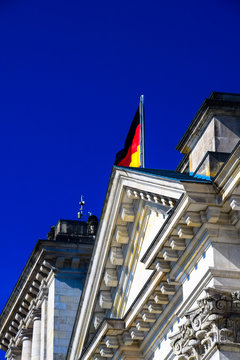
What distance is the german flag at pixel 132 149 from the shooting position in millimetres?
36375

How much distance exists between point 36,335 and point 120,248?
12448 millimetres

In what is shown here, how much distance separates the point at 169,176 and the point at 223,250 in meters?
3.49

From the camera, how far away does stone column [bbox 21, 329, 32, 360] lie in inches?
1769

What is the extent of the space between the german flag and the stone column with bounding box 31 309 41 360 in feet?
32.3

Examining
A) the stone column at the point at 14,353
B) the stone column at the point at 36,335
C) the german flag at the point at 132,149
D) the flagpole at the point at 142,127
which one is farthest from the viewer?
the stone column at the point at 14,353

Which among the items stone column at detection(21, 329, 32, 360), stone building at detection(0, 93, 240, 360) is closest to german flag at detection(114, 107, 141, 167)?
stone building at detection(0, 93, 240, 360)

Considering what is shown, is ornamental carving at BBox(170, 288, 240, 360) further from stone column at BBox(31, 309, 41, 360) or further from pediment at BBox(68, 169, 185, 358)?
stone column at BBox(31, 309, 41, 360)

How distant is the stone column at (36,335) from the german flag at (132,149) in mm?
9851

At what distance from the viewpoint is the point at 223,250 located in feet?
80.2

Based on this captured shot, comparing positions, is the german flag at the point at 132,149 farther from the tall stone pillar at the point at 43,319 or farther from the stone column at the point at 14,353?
the stone column at the point at 14,353

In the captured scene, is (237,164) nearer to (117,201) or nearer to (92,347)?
(117,201)

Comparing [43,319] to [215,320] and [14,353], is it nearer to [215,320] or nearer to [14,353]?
[14,353]

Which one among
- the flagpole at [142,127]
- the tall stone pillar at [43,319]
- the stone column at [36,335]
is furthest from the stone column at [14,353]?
the flagpole at [142,127]

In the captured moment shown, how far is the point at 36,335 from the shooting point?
43562 millimetres
